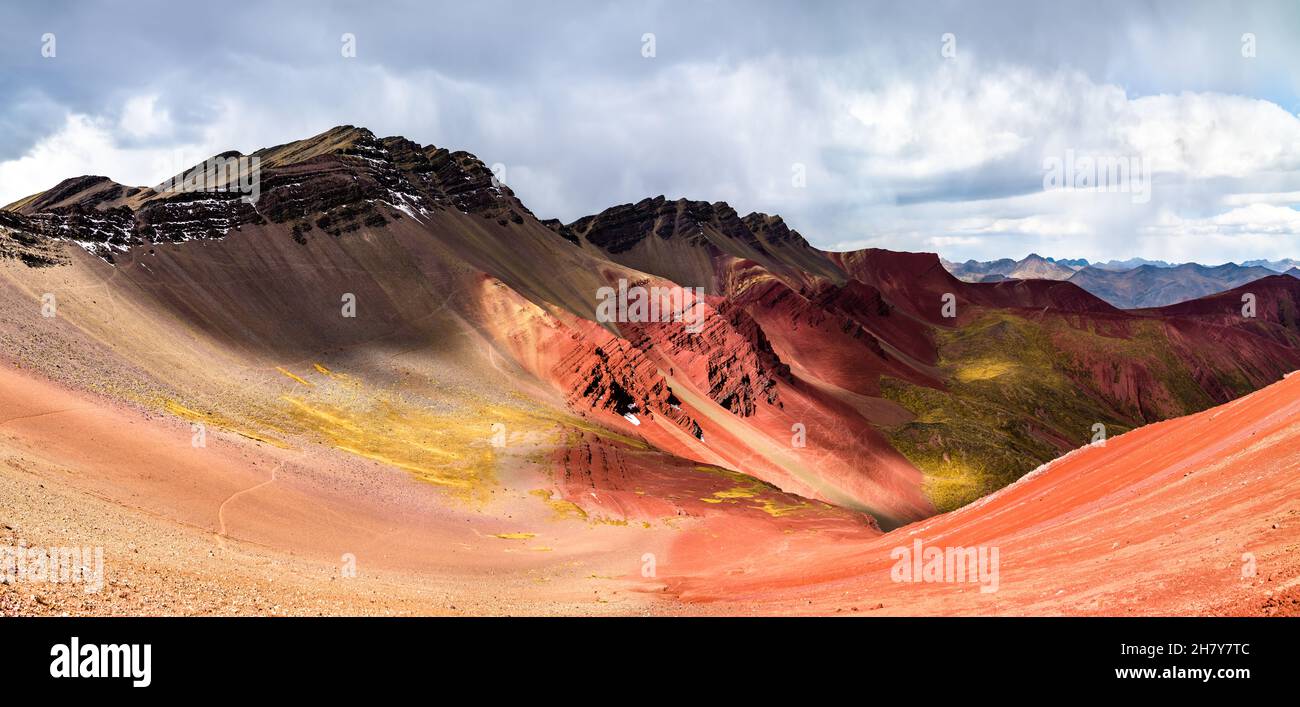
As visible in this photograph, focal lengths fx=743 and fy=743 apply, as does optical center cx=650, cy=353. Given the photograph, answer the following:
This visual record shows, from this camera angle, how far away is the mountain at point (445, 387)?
118 feet

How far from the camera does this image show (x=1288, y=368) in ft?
606

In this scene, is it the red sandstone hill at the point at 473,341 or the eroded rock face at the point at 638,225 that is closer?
the red sandstone hill at the point at 473,341

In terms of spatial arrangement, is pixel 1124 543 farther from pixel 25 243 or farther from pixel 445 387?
pixel 25 243

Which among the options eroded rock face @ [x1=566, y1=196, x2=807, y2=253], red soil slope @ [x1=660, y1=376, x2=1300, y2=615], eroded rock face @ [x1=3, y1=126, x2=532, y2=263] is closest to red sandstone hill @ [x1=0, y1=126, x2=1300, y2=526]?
eroded rock face @ [x1=3, y1=126, x2=532, y2=263]

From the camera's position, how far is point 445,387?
69.8 meters

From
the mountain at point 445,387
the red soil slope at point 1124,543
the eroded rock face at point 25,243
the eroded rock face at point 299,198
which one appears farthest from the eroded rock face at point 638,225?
the red soil slope at point 1124,543

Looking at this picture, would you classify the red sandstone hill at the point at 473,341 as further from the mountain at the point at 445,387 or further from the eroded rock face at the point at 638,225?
the eroded rock face at the point at 638,225

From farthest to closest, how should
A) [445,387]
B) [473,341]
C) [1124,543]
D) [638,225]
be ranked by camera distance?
1. [638,225]
2. [473,341]
3. [445,387]
4. [1124,543]

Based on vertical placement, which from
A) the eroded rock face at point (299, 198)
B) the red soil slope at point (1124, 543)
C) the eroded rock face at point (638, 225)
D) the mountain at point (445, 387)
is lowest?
the red soil slope at point (1124, 543)

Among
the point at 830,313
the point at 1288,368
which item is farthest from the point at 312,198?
the point at 1288,368

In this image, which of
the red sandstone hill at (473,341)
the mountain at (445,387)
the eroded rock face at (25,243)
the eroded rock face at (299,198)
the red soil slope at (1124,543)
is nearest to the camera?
the red soil slope at (1124,543)

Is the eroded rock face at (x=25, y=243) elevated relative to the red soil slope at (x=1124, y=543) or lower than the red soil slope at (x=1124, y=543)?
elevated

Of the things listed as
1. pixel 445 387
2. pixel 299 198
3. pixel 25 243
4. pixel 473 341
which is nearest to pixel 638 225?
pixel 299 198
